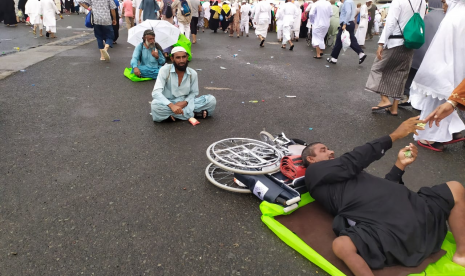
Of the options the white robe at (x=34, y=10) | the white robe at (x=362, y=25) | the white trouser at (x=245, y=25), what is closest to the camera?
Answer: the white robe at (x=34, y=10)

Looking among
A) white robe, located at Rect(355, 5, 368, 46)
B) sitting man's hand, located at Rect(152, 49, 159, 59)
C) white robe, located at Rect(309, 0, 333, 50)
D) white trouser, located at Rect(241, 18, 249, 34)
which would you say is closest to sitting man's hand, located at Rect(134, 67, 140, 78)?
sitting man's hand, located at Rect(152, 49, 159, 59)

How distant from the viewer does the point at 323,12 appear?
36.6ft

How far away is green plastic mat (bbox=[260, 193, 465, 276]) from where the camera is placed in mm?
2234

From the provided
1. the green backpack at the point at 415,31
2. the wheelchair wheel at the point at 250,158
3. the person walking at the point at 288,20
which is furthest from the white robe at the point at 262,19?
the wheelchair wheel at the point at 250,158

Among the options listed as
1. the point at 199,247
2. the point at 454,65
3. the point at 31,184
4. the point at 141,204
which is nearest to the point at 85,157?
the point at 31,184

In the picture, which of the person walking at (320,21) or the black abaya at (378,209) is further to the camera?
the person walking at (320,21)

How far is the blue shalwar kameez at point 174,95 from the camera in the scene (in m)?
4.90

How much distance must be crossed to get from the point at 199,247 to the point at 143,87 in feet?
16.5

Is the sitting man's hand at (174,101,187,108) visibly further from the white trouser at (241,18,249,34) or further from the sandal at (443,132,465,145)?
the white trouser at (241,18,249,34)

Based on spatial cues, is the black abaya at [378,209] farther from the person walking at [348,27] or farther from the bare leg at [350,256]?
the person walking at [348,27]

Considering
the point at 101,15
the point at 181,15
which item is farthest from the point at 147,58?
the point at 181,15

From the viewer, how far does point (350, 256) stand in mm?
2201

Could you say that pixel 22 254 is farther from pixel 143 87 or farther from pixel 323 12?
pixel 323 12

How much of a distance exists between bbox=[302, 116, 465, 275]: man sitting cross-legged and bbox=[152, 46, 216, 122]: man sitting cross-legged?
2.70 meters
